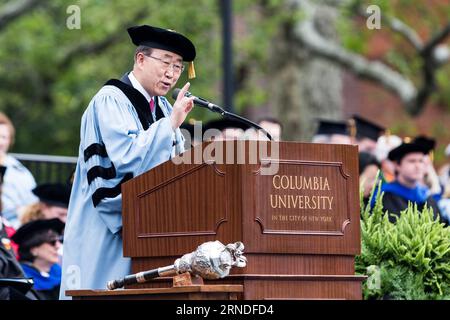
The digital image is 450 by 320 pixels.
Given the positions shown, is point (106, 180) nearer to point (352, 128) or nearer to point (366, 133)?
point (352, 128)

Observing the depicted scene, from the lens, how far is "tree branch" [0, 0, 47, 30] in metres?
20.9

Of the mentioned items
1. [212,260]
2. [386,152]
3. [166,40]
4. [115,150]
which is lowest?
[212,260]

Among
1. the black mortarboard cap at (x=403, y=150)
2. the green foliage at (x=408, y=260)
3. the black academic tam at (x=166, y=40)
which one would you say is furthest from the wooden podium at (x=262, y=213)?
the black mortarboard cap at (x=403, y=150)

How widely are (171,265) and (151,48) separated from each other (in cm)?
141

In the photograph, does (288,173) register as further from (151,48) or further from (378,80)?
(378,80)

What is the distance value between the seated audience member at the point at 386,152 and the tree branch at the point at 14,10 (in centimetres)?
887

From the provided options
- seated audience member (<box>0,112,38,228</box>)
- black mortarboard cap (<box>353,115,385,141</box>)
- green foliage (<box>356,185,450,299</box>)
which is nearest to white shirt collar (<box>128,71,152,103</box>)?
green foliage (<box>356,185,450,299</box>)

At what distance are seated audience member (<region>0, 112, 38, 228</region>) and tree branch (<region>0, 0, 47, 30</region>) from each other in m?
9.02

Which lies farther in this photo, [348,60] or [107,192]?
[348,60]

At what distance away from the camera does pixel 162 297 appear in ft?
20.8

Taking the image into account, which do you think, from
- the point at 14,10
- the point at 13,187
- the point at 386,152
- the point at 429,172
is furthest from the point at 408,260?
the point at 14,10

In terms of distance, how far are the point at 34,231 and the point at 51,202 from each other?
0.98 m

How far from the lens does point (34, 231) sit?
1039 centimetres

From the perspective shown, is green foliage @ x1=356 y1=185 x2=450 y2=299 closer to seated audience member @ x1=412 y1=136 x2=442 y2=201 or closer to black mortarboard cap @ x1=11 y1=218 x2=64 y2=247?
black mortarboard cap @ x1=11 y1=218 x2=64 y2=247
